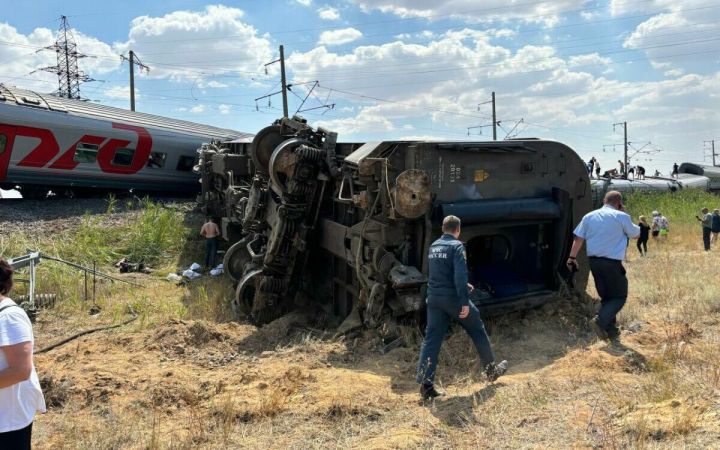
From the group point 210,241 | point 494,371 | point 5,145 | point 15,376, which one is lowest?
point 494,371

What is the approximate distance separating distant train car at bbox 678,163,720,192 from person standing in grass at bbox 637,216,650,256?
72.5 ft

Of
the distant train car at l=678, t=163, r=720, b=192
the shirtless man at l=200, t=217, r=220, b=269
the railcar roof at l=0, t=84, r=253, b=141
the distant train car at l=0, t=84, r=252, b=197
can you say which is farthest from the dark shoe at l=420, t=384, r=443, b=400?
the distant train car at l=678, t=163, r=720, b=192

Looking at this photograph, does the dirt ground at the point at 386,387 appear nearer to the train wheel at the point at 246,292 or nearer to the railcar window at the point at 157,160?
the train wheel at the point at 246,292

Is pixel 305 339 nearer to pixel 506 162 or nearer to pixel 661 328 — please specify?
pixel 506 162

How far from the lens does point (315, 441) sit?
3895 millimetres

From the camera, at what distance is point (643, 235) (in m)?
15.1

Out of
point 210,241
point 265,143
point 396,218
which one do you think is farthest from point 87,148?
point 396,218

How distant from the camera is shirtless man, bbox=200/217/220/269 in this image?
1262cm

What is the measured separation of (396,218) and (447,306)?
159 cm

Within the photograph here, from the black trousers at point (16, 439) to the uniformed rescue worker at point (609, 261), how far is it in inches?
191

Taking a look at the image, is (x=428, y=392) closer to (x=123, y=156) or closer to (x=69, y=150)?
(x=69, y=150)

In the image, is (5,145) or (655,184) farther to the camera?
(655,184)

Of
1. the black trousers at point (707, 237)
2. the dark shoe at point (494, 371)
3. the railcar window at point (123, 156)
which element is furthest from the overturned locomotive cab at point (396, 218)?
the black trousers at point (707, 237)

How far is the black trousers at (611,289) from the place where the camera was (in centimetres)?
563
